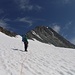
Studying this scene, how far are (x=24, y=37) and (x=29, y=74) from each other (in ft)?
39.7

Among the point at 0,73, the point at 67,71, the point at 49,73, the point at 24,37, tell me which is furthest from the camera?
the point at 24,37

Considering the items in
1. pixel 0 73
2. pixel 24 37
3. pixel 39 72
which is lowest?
pixel 0 73

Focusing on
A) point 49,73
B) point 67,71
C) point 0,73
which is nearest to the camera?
point 0,73

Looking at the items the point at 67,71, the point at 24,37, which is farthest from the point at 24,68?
the point at 24,37

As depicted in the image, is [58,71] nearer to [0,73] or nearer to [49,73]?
[49,73]

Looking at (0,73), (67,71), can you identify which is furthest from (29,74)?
(67,71)

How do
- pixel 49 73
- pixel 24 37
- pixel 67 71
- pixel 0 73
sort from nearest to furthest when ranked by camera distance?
pixel 0 73 < pixel 49 73 < pixel 67 71 < pixel 24 37

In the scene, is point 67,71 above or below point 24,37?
below

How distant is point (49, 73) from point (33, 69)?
4.11 feet

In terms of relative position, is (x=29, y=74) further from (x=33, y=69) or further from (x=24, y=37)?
(x=24, y=37)

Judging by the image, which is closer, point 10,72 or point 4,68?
point 10,72

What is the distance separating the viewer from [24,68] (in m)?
12.7

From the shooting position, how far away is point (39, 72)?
39.0 ft

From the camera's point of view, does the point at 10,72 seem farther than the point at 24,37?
No
